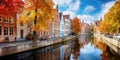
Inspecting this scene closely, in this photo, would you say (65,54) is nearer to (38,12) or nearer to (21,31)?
(38,12)

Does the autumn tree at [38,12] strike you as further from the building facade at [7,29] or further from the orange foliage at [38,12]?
the building facade at [7,29]

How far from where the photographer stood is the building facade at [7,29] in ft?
52.1

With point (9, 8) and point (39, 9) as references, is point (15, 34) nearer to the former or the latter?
point (39, 9)

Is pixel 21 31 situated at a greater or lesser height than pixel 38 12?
lesser

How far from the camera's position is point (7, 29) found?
54.7ft

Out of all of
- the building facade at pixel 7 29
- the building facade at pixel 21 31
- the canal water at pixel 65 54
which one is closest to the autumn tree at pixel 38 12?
the canal water at pixel 65 54

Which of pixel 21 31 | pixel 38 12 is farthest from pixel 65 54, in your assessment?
pixel 21 31

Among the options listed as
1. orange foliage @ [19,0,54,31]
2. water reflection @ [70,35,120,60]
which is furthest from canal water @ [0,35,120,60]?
orange foliage @ [19,0,54,31]

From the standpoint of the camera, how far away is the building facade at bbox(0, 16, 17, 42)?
52.1 ft

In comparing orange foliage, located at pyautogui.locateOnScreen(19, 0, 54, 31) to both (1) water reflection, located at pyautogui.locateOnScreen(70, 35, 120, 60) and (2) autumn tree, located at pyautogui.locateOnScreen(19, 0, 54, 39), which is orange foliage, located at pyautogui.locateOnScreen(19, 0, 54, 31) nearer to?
(2) autumn tree, located at pyautogui.locateOnScreen(19, 0, 54, 39)

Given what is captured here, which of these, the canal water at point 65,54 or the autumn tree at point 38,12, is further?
the autumn tree at point 38,12

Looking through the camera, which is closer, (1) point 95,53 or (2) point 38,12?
(2) point 38,12

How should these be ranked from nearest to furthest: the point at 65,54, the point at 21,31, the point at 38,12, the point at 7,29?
the point at 65,54 < the point at 38,12 < the point at 7,29 < the point at 21,31

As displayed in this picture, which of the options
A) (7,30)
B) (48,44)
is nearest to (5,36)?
(7,30)
